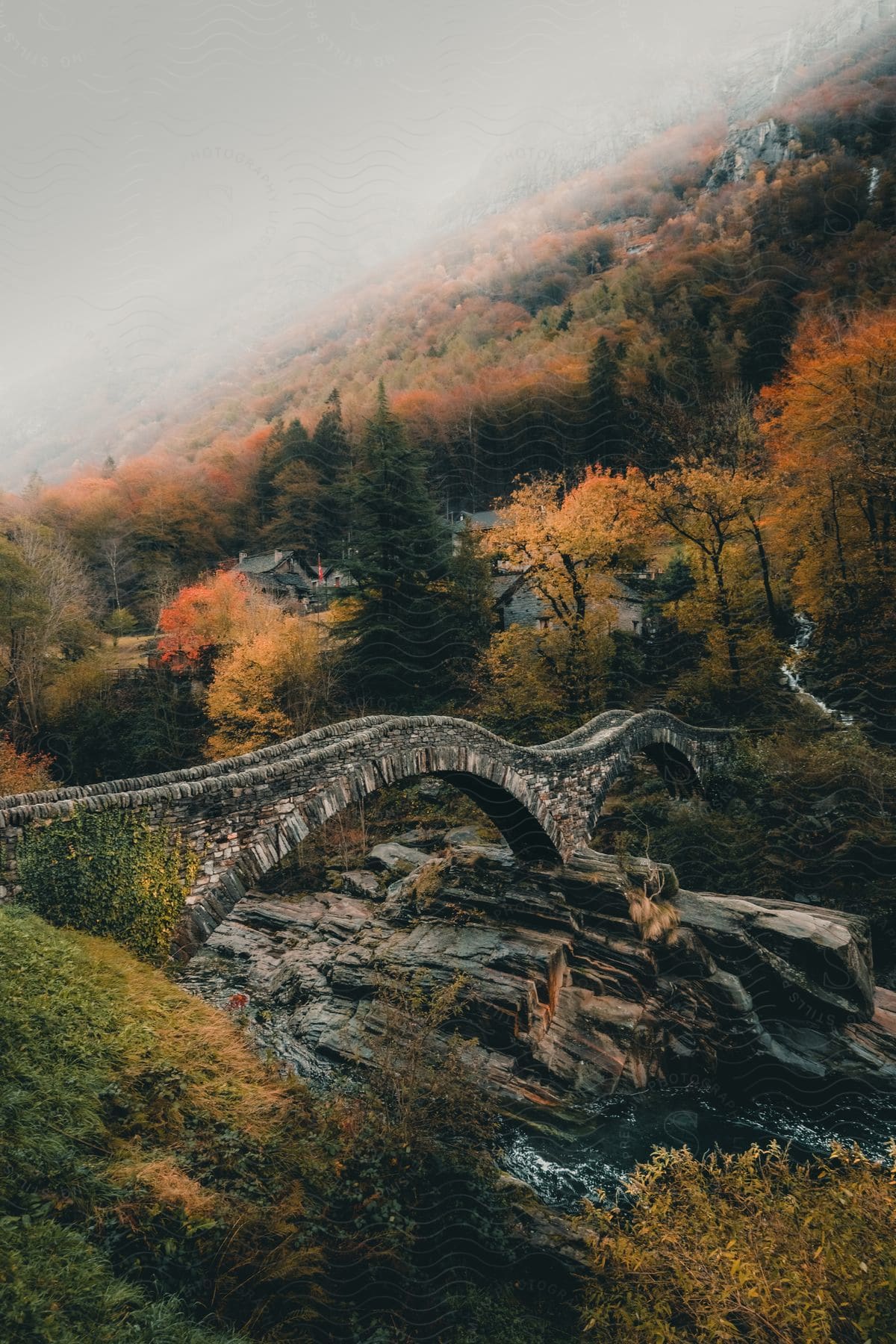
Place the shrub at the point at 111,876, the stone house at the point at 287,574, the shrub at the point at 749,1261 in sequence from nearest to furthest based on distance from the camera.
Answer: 1. the shrub at the point at 749,1261
2. the shrub at the point at 111,876
3. the stone house at the point at 287,574

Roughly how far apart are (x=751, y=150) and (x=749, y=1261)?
76.5 m

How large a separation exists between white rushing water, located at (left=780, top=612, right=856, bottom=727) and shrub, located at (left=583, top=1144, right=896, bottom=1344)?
16.0 meters

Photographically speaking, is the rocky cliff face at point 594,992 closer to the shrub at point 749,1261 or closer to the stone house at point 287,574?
the shrub at point 749,1261

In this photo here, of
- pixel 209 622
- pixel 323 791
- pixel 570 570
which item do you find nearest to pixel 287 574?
pixel 209 622

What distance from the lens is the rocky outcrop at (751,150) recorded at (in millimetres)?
51188

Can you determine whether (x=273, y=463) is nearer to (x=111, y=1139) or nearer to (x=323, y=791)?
(x=323, y=791)

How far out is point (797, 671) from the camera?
23453 millimetres

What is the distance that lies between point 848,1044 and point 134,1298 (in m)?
12.0

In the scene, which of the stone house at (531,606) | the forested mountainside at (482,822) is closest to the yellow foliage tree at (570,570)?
the forested mountainside at (482,822)

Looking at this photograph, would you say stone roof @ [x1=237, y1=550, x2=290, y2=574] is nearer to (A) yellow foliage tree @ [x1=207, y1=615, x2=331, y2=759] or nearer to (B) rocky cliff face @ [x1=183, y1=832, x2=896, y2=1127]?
(A) yellow foliage tree @ [x1=207, y1=615, x2=331, y2=759]

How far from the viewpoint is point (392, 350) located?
50.6 meters

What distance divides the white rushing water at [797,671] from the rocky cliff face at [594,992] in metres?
9.43

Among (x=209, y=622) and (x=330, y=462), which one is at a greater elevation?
(x=330, y=462)

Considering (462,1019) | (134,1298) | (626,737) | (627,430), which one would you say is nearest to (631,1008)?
(462,1019)
